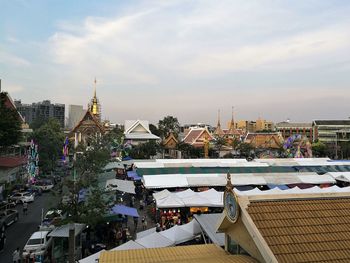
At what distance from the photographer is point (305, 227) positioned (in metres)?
6.53

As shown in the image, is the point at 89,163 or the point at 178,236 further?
the point at 89,163

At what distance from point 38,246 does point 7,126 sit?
1402 cm

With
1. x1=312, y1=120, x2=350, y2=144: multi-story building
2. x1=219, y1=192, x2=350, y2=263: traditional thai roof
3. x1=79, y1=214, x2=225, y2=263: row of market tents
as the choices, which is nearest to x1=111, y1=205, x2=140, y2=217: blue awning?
x1=79, y1=214, x2=225, y2=263: row of market tents

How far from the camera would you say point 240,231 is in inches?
282

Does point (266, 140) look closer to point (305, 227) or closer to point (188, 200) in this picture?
point (188, 200)

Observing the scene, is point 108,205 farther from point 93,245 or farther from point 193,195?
point 193,195

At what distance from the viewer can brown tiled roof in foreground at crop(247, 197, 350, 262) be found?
19.4 ft

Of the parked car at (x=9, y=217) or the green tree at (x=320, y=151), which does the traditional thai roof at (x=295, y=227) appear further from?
the green tree at (x=320, y=151)

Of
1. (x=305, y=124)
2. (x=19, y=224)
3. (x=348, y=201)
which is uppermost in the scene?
(x=305, y=124)

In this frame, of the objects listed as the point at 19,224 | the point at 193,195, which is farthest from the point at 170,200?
the point at 19,224

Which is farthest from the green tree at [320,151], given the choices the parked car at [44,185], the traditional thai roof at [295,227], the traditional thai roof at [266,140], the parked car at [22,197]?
the traditional thai roof at [295,227]

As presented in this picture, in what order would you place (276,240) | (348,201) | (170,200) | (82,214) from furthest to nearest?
1. (170,200)
2. (82,214)
3. (348,201)
4. (276,240)

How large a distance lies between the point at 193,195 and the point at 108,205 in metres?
5.50

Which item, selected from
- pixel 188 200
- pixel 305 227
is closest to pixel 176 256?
pixel 305 227
